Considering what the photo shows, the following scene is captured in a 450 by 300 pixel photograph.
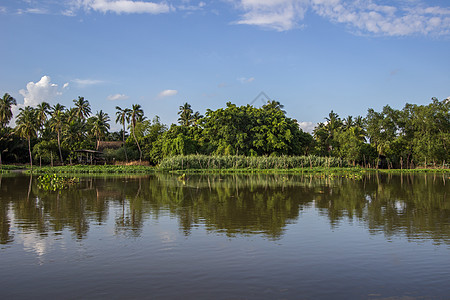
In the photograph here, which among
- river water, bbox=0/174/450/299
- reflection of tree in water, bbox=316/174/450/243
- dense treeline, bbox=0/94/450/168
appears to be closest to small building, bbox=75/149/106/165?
dense treeline, bbox=0/94/450/168

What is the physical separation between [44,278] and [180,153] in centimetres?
4653

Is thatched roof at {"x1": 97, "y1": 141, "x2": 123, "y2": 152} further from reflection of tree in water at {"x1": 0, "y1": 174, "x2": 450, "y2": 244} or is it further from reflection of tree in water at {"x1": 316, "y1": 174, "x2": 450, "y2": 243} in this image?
reflection of tree in water at {"x1": 316, "y1": 174, "x2": 450, "y2": 243}

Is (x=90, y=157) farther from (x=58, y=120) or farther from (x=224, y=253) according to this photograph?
(x=224, y=253)

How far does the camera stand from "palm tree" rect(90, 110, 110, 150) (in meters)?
72.6

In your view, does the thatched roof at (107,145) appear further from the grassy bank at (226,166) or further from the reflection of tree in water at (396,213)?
the reflection of tree in water at (396,213)

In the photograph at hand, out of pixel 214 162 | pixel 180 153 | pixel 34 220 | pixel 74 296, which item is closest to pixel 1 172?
pixel 180 153

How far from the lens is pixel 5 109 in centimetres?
6378

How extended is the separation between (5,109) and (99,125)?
15.5 meters

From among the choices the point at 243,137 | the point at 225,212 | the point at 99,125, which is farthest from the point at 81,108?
the point at 225,212

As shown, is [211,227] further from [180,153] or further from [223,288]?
[180,153]

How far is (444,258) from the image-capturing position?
8.00m

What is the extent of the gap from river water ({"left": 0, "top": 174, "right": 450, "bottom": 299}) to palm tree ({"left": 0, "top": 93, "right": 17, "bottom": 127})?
187ft

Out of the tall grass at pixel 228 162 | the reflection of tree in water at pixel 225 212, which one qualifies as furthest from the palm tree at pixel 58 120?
the reflection of tree in water at pixel 225 212

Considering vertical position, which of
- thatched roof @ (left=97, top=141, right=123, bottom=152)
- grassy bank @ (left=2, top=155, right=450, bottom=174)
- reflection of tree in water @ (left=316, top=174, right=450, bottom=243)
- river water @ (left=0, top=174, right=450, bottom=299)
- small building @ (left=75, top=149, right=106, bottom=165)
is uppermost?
thatched roof @ (left=97, top=141, right=123, bottom=152)
